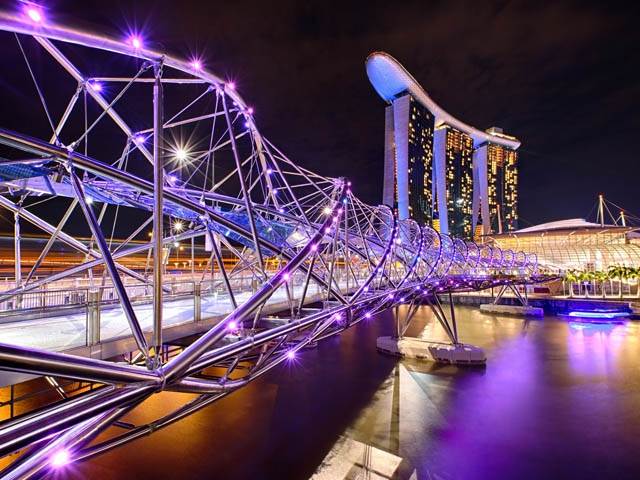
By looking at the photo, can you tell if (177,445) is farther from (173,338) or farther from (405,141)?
(405,141)

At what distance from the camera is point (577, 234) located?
95438mm

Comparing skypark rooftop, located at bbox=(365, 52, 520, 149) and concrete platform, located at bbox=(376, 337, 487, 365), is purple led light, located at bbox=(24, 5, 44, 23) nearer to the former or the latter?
concrete platform, located at bbox=(376, 337, 487, 365)

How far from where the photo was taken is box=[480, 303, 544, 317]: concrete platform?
51969 millimetres

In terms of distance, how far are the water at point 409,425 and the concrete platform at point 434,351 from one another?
108cm

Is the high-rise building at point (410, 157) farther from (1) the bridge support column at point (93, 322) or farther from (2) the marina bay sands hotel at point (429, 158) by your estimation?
(1) the bridge support column at point (93, 322)

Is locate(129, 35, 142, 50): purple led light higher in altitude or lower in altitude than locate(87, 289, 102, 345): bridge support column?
higher

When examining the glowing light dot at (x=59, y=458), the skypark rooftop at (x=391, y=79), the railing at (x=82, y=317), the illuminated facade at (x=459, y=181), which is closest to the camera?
the glowing light dot at (x=59, y=458)

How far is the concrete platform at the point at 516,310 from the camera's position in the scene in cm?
5197

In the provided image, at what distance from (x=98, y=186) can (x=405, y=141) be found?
110607mm

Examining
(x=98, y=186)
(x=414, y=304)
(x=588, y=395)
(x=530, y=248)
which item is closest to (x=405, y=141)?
(x=530, y=248)

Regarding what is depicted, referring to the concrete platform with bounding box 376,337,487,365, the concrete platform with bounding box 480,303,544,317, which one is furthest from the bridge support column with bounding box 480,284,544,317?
the concrete platform with bounding box 376,337,487,365

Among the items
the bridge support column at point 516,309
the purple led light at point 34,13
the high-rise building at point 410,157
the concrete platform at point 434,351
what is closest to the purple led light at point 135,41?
the purple led light at point 34,13

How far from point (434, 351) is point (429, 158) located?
128 metres

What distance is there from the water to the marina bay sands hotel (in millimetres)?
65796
